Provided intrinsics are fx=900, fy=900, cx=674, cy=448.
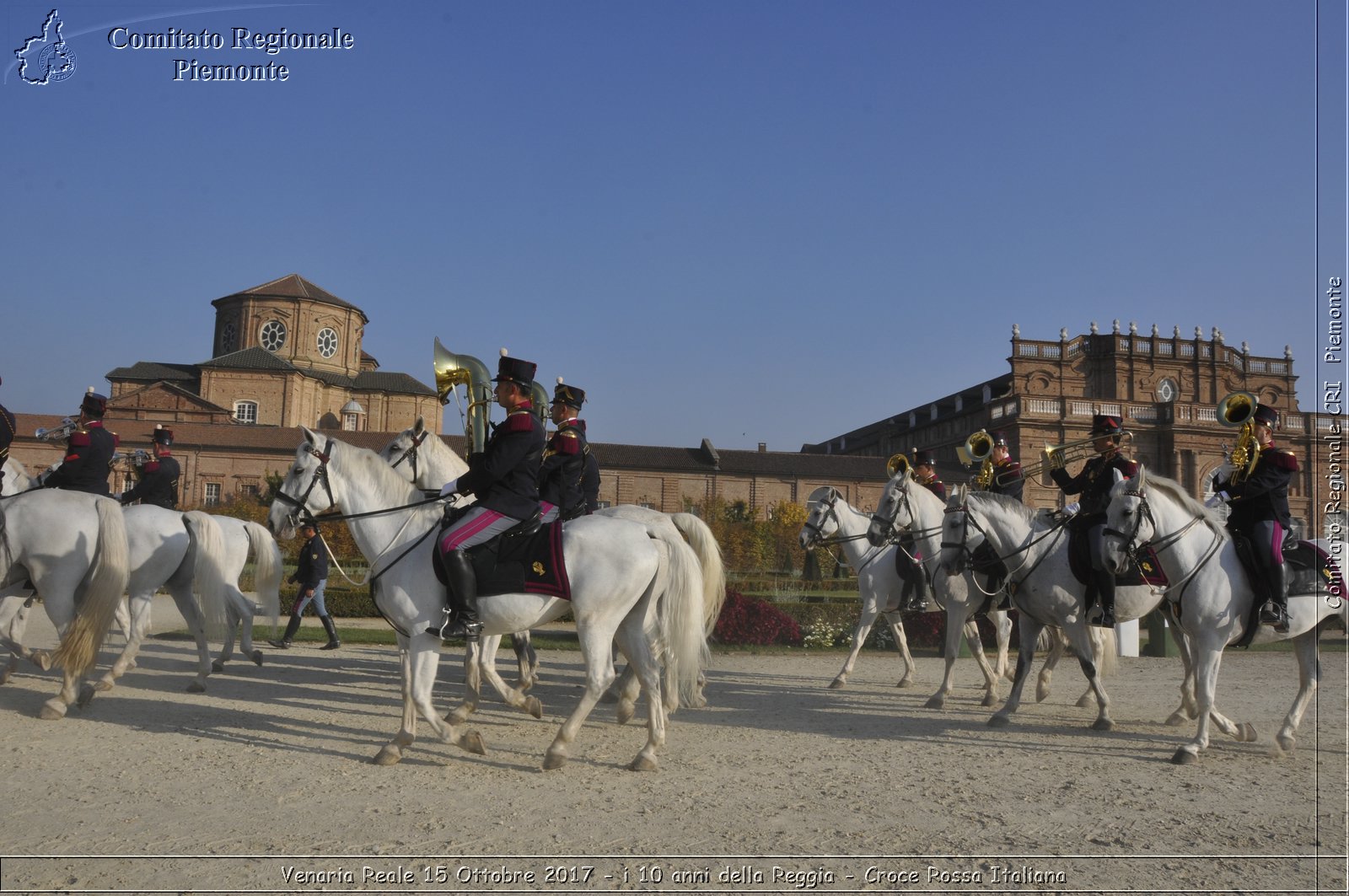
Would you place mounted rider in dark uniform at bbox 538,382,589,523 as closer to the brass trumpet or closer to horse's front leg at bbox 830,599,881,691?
horse's front leg at bbox 830,599,881,691

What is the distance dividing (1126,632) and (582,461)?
1146cm

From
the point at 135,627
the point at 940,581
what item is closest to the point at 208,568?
the point at 135,627

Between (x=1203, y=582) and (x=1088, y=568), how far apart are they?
1.10 m

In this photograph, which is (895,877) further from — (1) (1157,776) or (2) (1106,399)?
(2) (1106,399)

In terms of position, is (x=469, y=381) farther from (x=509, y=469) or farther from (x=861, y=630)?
(x=861, y=630)

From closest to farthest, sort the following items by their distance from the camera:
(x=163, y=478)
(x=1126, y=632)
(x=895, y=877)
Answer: (x=895, y=877), (x=163, y=478), (x=1126, y=632)

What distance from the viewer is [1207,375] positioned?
2544 inches

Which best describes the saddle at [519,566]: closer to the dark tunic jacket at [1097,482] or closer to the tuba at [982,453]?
the dark tunic jacket at [1097,482]

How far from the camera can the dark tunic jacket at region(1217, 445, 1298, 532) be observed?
762 cm

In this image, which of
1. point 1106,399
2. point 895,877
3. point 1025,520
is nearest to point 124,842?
point 895,877

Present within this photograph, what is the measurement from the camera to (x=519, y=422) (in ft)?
22.3

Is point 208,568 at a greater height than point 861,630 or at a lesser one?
greater

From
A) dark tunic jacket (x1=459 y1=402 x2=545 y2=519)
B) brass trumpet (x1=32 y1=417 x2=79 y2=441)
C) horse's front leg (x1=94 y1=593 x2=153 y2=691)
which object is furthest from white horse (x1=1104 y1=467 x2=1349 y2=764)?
brass trumpet (x1=32 y1=417 x2=79 y2=441)

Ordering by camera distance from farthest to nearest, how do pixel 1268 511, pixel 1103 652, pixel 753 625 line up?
1. pixel 753 625
2. pixel 1103 652
3. pixel 1268 511
